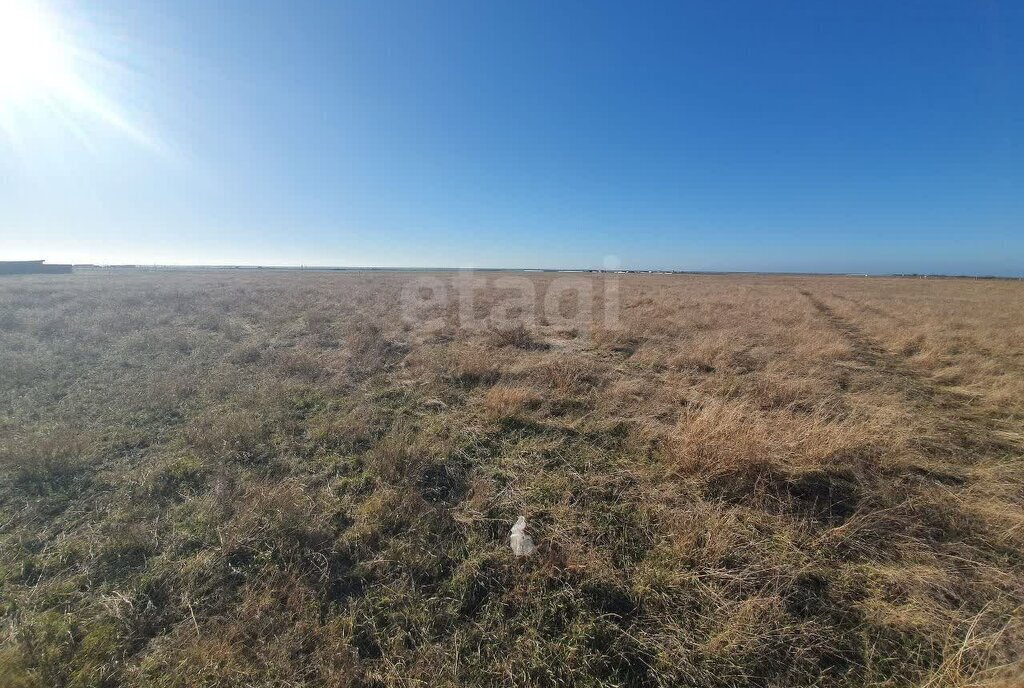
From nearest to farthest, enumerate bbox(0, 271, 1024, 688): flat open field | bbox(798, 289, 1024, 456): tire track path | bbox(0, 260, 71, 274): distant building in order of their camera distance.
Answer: bbox(0, 271, 1024, 688): flat open field, bbox(798, 289, 1024, 456): tire track path, bbox(0, 260, 71, 274): distant building

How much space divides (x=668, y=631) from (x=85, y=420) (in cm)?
895

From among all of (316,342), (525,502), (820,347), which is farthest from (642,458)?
(316,342)

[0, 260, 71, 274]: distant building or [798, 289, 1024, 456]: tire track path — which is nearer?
[798, 289, 1024, 456]: tire track path

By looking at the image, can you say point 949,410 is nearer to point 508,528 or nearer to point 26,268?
point 508,528

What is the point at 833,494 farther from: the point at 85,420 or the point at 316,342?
the point at 316,342

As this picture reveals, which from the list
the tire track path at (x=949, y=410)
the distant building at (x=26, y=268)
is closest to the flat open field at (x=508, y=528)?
the tire track path at (x=949, y=410)

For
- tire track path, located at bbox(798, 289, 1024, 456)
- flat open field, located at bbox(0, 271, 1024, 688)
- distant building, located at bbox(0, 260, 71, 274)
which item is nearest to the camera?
flat open field, located at bbox(0, 271, 1024, 688)

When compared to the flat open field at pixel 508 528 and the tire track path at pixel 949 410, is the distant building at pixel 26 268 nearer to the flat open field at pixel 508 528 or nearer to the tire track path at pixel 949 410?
the flat open field at pixel 508 528

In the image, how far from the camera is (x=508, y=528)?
365cm

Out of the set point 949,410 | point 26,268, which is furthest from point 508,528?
point 26,268

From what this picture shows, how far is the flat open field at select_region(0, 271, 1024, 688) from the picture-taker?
8.01ft

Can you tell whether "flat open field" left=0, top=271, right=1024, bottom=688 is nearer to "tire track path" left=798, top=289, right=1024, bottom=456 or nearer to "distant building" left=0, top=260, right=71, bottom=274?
"tire track path" left=798, top=289, right=1024, bottom=456

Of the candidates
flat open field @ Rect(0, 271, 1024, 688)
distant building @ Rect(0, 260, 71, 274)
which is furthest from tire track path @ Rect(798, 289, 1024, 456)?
distant building @ Rect(0, 260, 71, 274)

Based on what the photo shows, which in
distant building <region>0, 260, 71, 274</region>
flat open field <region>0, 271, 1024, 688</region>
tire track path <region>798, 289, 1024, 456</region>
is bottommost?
flat open field <region>0, 271, 1024, 688</region>
